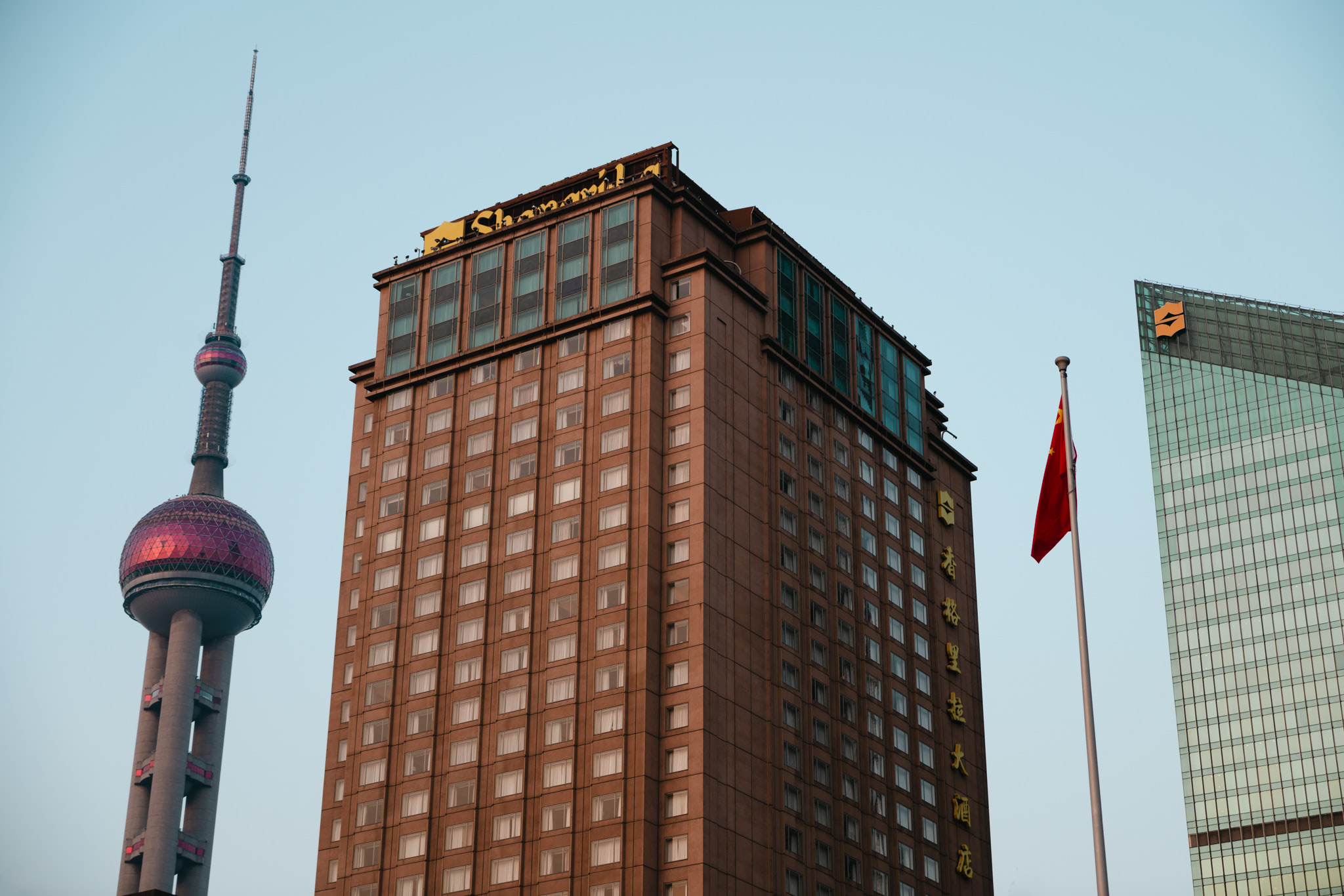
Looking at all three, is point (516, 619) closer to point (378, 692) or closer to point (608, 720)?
point (608, 720)

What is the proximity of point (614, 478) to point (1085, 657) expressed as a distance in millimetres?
63443

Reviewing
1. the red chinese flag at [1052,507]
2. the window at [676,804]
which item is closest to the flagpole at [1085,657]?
the red chinese flag at [1052,507]

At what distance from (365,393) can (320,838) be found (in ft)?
123

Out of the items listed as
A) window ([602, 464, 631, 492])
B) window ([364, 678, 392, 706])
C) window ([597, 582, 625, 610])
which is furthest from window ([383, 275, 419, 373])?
window ([597, 582, 625, 610])

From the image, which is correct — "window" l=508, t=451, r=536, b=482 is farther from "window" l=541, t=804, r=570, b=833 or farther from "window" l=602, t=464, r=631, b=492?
"window" l=541, t=804, r=570, b=833

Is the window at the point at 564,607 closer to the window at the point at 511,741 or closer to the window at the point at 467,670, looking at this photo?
the window at the point at 467,670

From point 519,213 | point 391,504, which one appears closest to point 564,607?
point 391,504

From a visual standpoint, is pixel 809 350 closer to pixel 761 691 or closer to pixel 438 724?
pixel 761 691

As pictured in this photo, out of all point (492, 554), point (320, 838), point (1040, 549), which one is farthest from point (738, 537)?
point (1040, 549)

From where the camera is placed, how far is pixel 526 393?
5138 inches

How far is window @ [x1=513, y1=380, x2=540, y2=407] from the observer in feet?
426

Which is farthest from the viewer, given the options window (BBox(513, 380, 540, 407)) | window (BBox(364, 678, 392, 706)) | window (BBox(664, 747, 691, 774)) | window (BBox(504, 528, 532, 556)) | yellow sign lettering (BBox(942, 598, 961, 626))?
yellow sign lettering (BBox(942, 598, 961, 626))

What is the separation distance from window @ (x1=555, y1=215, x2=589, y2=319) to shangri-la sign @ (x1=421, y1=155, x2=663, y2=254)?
7.19 feet

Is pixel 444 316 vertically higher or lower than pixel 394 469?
higher
